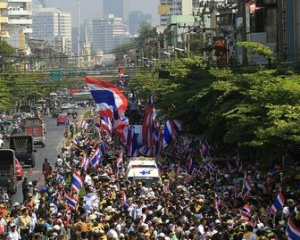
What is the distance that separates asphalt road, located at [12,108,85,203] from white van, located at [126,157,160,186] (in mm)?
3901

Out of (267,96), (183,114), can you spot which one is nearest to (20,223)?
(267,96)

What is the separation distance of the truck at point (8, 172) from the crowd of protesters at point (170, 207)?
162cm

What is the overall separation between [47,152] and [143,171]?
30.7 meters

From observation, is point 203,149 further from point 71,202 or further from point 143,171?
point 71,202

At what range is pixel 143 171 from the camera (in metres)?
38.7

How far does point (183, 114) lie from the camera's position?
1993 inches

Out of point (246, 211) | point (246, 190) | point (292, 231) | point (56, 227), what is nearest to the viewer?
point (292, 231)

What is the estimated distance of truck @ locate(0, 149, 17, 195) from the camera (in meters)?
41.1

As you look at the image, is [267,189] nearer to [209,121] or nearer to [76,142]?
[209,121]

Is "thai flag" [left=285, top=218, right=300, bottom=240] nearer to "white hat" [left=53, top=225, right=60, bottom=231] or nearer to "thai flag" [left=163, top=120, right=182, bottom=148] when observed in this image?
"white hat" [left=53, top=225, right=60, bottom=231]

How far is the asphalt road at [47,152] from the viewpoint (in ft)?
154

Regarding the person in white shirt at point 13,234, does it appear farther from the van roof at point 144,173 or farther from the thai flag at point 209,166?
the thai flag at point 209,166

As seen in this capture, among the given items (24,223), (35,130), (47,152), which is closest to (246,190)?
(24,223)

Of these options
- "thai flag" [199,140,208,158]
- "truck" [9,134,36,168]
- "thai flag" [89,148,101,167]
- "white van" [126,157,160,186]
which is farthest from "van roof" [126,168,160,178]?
"truck" [9,134,36,168]
